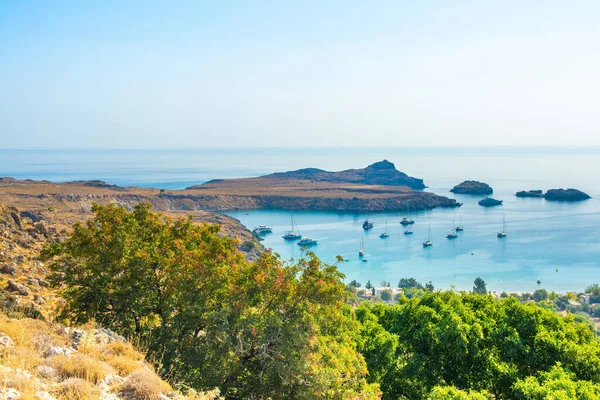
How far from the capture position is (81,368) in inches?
282

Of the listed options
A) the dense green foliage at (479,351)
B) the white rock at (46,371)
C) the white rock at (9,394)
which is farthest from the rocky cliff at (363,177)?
the white rock at (9,394)

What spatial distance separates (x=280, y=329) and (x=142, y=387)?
143 inches

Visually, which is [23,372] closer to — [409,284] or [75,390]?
[75,390]

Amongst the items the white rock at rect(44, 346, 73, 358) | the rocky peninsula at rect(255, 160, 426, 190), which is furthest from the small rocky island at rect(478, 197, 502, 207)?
the white rock at rect(44, 346, 73, 358)

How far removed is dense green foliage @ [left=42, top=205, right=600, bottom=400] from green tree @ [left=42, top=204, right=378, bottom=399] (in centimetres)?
3

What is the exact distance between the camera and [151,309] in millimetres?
11992

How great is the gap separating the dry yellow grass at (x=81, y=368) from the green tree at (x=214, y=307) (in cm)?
198

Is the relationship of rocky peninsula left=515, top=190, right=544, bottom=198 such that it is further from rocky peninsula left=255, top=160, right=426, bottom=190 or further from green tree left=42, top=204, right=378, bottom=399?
green tree left=42, top=204, right=378, bottom=399

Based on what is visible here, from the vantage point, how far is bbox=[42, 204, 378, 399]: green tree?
32.4 feet

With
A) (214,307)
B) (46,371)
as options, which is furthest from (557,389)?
(46,371)

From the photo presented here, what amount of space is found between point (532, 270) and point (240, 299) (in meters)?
68.0

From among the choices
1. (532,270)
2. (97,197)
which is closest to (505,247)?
(532,270)

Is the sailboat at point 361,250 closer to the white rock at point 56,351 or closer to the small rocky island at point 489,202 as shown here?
the small rocky island at point 489,202

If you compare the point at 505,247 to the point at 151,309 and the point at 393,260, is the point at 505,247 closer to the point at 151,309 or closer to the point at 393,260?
the point at 393,260
